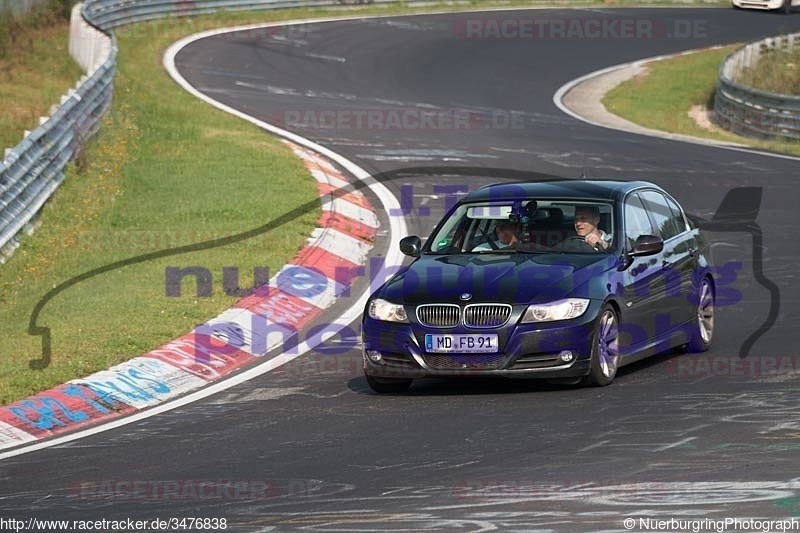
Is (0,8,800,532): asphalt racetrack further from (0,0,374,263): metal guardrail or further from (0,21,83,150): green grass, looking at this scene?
(0,21,83,150): green grass

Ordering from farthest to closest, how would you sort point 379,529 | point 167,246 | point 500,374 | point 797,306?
point 167,246, point 797,306, point 500,374, point 379,529

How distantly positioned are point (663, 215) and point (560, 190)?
109 cm

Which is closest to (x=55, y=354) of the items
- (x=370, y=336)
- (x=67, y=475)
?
(x=370, y=336)

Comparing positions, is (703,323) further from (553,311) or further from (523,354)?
(523,354)

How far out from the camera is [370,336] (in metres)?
11.0

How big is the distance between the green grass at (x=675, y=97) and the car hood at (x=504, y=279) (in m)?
15.5

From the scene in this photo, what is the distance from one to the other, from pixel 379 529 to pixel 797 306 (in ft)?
25.8

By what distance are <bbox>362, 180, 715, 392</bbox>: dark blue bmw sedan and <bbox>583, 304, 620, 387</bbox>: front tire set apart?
0.01 m

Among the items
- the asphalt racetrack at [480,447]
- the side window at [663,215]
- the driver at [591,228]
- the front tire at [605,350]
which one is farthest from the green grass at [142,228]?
the side window at [663,215]

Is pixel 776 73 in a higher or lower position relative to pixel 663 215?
lower

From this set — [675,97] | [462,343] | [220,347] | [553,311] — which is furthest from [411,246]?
[675,97]

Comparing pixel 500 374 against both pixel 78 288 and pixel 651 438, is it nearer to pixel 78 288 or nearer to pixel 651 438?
pixel 651 438

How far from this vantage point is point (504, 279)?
10.9 m

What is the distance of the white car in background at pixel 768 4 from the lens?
4539 centimetres
